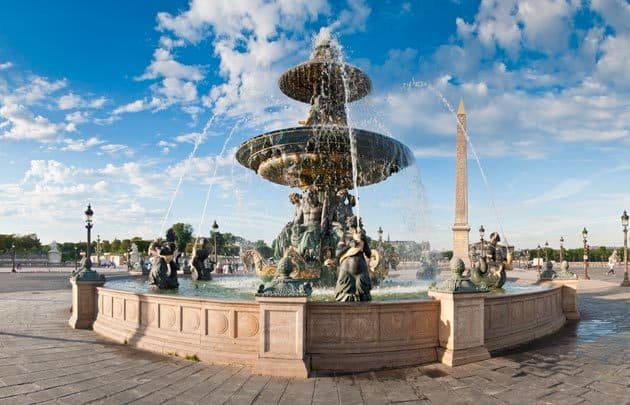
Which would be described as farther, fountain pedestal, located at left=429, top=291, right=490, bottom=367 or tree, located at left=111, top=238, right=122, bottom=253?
tree, located at left=111, top=238, right=122, bottom=253

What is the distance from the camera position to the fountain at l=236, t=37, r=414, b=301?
13125 millimetres

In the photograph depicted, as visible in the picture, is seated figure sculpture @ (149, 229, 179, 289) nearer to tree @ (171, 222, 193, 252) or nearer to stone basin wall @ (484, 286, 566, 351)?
stone basin wall @ (484, 286, 566, 351)

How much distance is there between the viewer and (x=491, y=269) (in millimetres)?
13664

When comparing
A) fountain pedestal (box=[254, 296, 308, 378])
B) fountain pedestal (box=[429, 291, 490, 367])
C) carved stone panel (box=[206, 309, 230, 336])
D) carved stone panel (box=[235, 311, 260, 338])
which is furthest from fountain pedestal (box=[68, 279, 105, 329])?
fountain pedestal (box=[429, 291, 490, 367])

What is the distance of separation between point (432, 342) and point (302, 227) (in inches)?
284

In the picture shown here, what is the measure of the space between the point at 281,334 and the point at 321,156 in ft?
24.5

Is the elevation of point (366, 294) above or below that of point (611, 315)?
above

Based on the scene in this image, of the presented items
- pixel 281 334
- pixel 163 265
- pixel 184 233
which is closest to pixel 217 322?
pixel 281 334

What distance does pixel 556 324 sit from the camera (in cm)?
1148

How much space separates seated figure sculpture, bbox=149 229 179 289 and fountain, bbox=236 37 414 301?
2877mm

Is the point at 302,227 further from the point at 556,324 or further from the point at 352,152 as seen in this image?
the point at 556,324

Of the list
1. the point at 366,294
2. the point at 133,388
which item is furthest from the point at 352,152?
the point at 133,388

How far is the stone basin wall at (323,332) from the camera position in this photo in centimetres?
717

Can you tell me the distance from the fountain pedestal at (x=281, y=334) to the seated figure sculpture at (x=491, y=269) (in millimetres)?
8390
